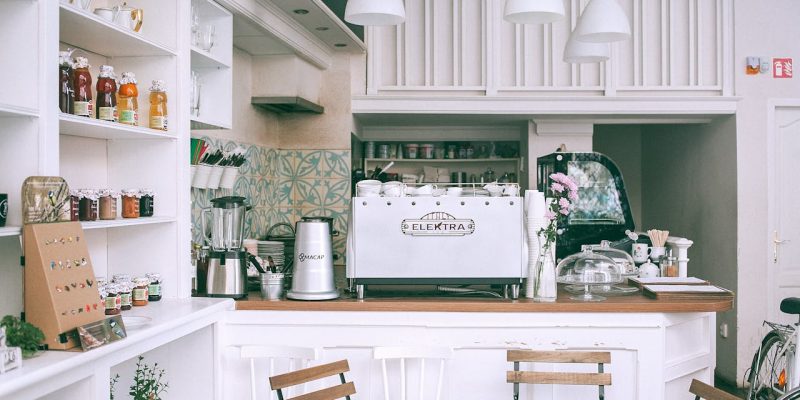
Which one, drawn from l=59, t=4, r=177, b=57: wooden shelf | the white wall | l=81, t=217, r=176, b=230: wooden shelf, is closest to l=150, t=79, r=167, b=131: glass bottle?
l=59, t=4, r=177, b=57: wooden shelf

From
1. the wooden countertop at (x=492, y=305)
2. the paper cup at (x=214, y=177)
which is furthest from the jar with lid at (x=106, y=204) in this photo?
the paper cup at (x=214, y=177)

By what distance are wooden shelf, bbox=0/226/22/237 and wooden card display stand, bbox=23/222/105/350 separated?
0.08 feet

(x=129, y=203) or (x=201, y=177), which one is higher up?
(x=201, y=177)

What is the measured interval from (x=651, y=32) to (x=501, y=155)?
5.82 feet

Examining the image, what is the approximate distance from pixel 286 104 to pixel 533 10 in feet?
7.82

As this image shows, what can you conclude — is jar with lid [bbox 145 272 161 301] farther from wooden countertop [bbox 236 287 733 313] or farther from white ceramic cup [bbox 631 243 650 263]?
white ceramic cup [bbox 631 243 650 263]

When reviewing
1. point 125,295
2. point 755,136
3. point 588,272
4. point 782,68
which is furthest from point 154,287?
point 782,68

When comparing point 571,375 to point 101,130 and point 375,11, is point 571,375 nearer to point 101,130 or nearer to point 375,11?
point 375,11

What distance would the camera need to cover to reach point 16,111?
212cm

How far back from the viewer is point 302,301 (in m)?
3.32

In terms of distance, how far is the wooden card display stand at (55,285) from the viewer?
2.13 meters

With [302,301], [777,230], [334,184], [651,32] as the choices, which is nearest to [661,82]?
[651,32]

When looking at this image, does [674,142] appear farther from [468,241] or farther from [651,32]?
[468,241]

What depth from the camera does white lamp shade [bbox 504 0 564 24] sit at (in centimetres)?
305
